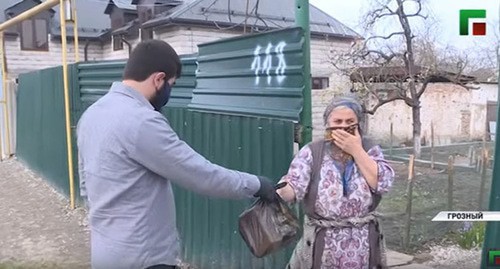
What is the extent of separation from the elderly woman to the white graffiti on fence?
961 millimetres

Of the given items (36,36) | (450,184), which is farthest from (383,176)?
(36,36)

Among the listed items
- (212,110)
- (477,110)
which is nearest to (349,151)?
(477,110)

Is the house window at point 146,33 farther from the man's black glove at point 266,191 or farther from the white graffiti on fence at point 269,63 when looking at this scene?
the man's black glove at point 266,191

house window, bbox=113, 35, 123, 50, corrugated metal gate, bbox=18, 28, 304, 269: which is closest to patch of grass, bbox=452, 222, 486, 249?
corrugated metal gate, bbox=18, 28, 304, 269

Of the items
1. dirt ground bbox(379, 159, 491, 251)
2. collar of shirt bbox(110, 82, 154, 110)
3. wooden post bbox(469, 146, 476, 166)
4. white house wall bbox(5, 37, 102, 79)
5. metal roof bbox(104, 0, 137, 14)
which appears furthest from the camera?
white house wall bbox(5, 37, 102, 79)

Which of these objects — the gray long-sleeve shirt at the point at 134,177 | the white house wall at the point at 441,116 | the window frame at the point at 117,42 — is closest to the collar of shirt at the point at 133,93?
the gray long-sleeve shirt at the point at 134,177

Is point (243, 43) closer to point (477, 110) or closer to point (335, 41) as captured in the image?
point (477, 110)

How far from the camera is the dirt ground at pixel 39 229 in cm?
560

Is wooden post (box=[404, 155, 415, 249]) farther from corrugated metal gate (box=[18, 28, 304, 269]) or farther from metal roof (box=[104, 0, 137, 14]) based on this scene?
metal roof (box=[104, 0, 137, 14])

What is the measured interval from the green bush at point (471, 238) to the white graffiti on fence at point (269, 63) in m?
2.13

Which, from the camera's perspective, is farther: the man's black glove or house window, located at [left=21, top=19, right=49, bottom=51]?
house window, located at [left=21, top=19, right=49, bottom=51]

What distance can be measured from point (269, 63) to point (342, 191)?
54.5 inches

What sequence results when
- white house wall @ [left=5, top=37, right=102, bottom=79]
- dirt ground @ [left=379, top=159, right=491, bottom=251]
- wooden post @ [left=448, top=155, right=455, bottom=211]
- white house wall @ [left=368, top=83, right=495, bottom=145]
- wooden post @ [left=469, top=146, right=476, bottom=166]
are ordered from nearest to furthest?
white house wall @ [left=368, top=83, right=495, bottom=145] → wooden post @ [left=469, top=146, right=476, bottom=166] → wooden post @ [left=448, top=155, right=455, bottom=211] → dirt ground @ [left=379, top=159, right=491, bottom=251] → white house wall @ [left=5, top=37, right=102, bottom=79]

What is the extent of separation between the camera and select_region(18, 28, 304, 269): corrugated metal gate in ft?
11.5
